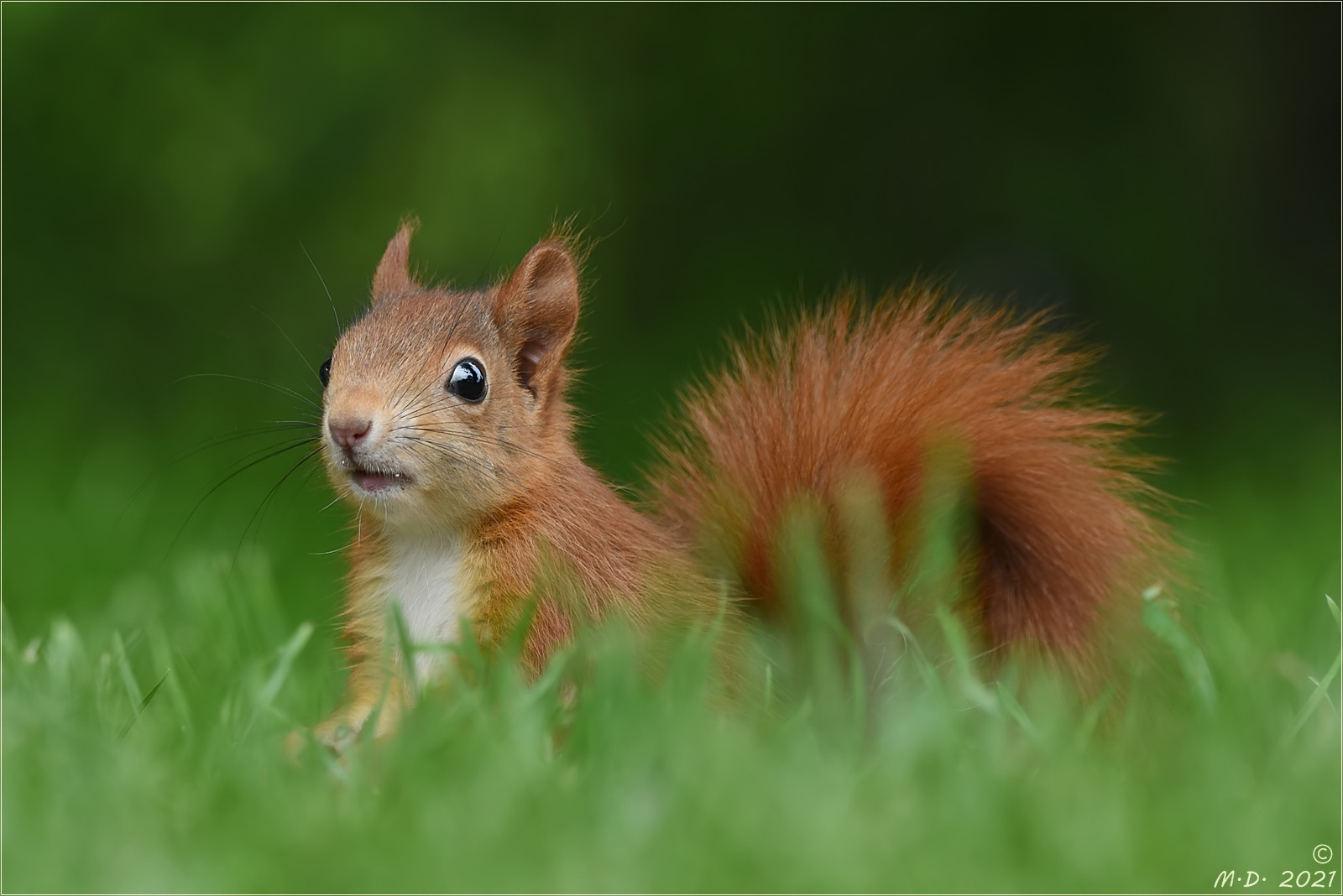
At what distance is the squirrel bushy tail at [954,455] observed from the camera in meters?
2.07

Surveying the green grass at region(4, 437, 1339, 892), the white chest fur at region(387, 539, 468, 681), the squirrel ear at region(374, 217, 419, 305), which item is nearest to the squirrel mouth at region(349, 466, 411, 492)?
the white chest fur at region(387, 539, 468, 681)

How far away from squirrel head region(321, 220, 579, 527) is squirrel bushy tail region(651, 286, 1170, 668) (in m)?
0.26

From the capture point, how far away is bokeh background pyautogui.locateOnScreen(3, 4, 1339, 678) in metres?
4.68

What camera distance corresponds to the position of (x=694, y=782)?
1463mm

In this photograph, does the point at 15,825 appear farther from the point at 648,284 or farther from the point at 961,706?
the point at 648,284

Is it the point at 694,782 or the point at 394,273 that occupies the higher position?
the point at 394,273

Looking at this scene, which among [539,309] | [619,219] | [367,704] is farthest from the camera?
[619,219]

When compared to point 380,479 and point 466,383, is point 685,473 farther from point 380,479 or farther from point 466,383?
point 380,479

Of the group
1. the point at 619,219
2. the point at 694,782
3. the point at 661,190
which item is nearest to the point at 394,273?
the point at 694,782

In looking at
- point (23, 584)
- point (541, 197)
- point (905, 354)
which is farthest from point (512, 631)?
point (541, 197)

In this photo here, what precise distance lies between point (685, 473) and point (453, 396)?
41 cm

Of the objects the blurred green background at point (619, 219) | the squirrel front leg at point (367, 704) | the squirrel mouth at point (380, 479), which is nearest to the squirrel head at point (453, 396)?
the squirrel mouth at point (380, 479)

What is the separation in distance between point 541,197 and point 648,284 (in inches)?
28.9

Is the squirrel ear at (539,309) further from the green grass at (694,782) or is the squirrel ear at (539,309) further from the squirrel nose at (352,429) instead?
the green grass at (694,782)
